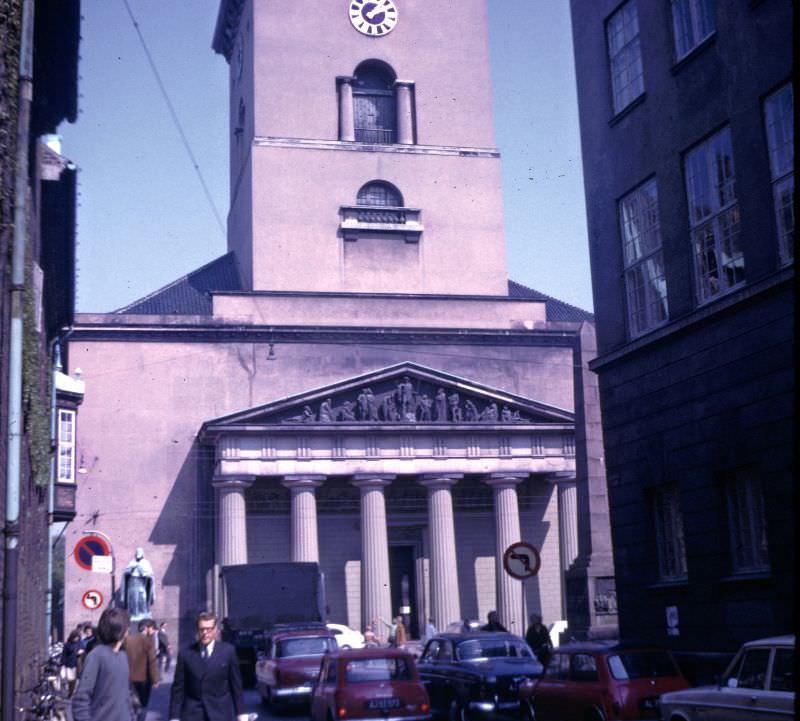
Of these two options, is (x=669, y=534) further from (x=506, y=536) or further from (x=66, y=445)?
(x=506, y=536)

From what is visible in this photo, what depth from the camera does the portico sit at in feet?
162

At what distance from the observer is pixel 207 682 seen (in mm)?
10961

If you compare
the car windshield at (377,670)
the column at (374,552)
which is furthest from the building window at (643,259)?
the column at (374,552)

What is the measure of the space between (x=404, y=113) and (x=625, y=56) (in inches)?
1479

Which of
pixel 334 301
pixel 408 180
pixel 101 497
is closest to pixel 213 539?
pixel 101 497

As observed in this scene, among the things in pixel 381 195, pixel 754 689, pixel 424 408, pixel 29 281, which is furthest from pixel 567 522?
pixel 754 689

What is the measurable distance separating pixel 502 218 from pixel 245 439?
18.5 metres

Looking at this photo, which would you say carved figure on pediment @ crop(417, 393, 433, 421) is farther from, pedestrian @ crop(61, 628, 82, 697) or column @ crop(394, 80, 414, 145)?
pedestrian @ crop(61, 628, 82, 697)

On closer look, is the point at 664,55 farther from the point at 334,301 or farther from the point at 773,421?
the point at 334,301

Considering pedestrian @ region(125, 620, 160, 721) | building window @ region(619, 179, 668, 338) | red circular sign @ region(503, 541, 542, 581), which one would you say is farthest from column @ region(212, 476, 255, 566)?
pedestrian @ region(125, 620, 160, 721)

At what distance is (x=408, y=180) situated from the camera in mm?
58719

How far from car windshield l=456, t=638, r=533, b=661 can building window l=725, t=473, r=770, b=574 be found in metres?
3.81

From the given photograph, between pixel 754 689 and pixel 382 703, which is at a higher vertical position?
pixel 754 689

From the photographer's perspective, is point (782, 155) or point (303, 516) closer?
point (782, 155)
